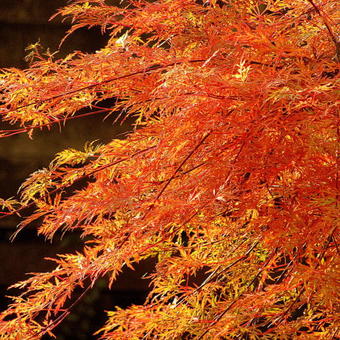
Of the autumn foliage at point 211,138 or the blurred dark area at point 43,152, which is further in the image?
the blurred dark area at point 43,152

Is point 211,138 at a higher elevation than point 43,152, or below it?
higher

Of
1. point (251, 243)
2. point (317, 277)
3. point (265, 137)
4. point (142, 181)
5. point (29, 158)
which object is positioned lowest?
point (29, 158)

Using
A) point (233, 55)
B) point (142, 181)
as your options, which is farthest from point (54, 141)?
point (233, 55)

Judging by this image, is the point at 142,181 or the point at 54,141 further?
the point at 54,141

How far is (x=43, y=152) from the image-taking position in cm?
294

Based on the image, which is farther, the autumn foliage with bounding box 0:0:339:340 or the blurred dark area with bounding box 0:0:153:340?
the blurred dark area with bounding box 0:0:153:340

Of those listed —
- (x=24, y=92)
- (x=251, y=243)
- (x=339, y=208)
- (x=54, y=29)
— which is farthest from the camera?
(x=54, y=29)

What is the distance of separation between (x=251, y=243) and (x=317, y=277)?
0.57 m

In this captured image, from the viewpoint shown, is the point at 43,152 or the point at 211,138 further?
the point at 43,152

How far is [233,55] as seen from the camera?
1.19 metres

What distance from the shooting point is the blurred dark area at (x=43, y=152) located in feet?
9.48

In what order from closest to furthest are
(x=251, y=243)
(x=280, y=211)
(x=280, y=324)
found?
(x=280, y=211) → (x=280, y=324) → (x=251, y=243)

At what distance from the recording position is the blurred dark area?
9.48 ft

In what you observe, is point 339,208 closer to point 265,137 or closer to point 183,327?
point 265,137
